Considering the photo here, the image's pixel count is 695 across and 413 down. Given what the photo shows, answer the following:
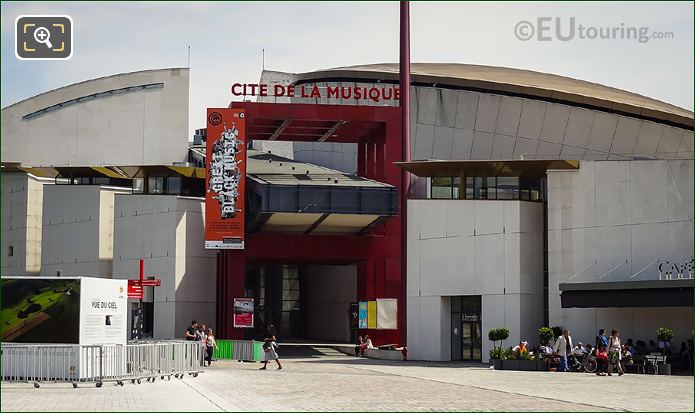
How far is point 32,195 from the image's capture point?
7006cm

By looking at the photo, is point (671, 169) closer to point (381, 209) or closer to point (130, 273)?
point (381, 209)

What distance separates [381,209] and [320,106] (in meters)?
7.01

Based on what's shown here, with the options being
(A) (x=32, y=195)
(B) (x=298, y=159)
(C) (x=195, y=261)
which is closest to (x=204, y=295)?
(C) (x=195, y=261)

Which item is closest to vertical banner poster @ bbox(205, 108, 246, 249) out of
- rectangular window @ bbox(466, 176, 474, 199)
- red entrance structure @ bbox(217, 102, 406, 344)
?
red entrance structure @ bbox(217, 102, 406, 344)

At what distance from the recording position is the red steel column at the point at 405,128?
53734 mm

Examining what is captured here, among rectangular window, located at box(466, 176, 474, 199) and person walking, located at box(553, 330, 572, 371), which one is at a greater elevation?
rectangular window, located at box(466, 176, 474, 199)

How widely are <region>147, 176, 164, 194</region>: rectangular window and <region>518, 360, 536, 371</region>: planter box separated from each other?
28.5 m

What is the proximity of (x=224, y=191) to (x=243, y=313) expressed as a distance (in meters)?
6.28

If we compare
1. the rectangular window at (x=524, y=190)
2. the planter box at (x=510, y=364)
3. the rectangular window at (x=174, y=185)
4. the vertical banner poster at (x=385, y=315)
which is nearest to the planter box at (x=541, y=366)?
the planter box at (x=510, y=364)

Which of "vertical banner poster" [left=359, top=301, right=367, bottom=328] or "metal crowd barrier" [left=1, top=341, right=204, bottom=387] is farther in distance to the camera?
"vertical banner poster" [left=359, top=301, right=367, bottom=328]

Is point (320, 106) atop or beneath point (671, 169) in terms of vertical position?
atop

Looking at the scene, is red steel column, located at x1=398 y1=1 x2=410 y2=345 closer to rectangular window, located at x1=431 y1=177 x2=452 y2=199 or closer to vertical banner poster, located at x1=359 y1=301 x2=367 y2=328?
rectangular window, located at x1=431 y1=177 x2=452 y2=199

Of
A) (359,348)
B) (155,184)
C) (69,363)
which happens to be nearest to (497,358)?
(359,348)

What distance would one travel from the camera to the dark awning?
40987 millimetres
